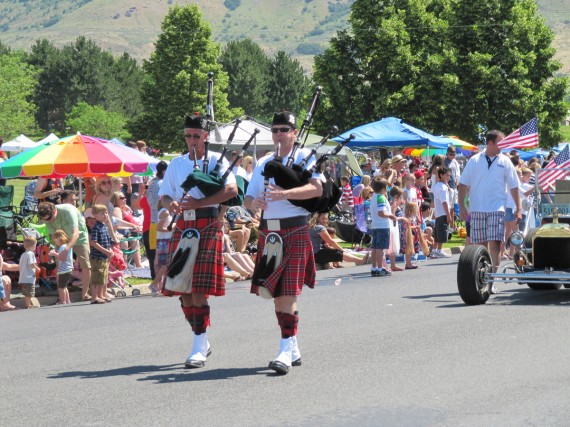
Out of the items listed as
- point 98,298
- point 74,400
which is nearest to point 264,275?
point 74,400

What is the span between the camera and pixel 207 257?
29.0ft

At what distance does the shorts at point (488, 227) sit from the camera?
13469 millimetres

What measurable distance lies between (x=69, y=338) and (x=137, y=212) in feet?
37.2

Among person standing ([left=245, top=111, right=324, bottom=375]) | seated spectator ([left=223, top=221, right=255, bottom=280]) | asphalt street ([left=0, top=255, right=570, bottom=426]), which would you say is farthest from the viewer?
seated spectator ([left=223, top=221, right=255, bottom=280])

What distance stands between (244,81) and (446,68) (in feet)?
224

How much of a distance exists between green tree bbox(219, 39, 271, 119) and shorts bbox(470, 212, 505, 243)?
347 feet

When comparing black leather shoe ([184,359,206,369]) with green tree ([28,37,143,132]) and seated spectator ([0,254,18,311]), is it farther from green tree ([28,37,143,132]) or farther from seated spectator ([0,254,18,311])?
green tree ([28,37,143,132])

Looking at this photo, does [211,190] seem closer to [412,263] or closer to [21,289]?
[21,289]

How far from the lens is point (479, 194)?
13594mm

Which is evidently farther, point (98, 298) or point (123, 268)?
point (123, 268)

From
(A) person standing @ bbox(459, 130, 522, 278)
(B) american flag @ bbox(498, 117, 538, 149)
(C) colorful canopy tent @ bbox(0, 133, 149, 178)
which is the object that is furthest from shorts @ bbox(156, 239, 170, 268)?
(B) american flag @ bbox(498, 117, 538, 149)

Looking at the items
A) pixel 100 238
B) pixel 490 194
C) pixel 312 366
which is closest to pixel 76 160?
pixel 100 238

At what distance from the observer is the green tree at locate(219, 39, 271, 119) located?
120 m

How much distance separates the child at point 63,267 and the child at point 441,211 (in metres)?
8.04
